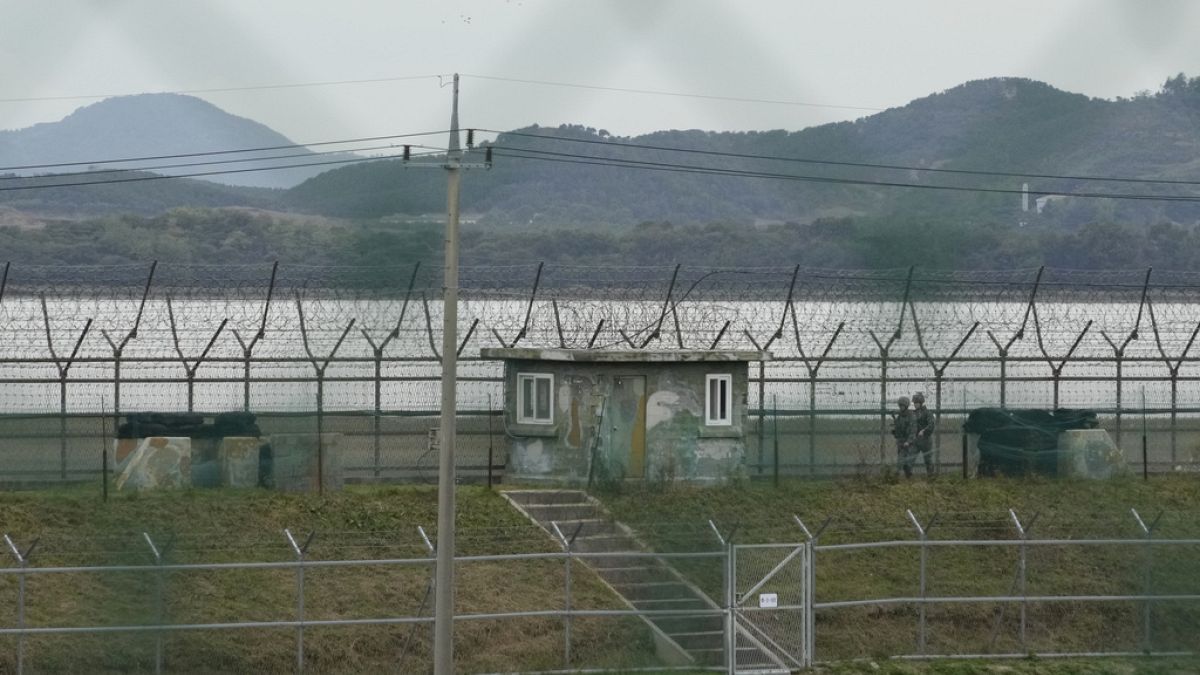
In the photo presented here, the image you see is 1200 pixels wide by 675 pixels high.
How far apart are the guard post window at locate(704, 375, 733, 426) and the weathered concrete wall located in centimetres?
7

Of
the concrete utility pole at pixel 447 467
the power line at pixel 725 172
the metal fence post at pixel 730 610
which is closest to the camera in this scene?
the concrete utility pole at pixel 447 467

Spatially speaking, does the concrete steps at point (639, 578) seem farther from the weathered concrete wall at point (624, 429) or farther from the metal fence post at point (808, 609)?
the weathered concrete wall at point (624, 429)

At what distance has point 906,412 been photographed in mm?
A: 24094

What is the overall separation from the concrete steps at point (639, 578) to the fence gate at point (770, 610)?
10 centimetres

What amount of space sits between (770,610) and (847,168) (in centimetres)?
1411

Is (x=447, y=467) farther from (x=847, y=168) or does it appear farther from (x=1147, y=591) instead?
(x=847, y=168)

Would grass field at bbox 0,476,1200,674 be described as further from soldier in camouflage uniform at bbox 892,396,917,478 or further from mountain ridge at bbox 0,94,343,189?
mountain ridge at bbox 0,94,343,189

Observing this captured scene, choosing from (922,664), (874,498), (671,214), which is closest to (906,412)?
(874,498)

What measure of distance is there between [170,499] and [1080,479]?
12.0 m

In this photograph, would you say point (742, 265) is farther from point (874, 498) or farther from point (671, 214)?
point (874, 498)

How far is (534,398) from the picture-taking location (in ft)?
73.7

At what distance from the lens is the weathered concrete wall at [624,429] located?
2209 cm

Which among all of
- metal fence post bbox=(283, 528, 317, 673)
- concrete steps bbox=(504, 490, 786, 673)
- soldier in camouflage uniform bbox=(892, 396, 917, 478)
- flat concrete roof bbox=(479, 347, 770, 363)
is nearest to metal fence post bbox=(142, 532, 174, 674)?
metal fence post bbox=(283, 528, 317, 673)

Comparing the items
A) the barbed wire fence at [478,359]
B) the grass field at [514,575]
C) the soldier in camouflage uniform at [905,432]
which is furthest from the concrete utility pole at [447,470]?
the soldier in camouflage uniform at [905,432]
